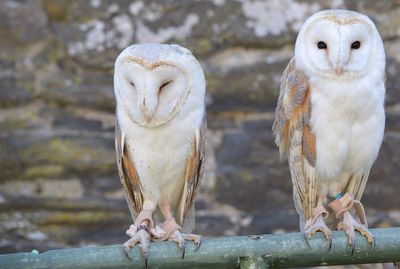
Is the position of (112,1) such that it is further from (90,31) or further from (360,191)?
(360,191)

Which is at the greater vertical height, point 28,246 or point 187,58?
point 187,58

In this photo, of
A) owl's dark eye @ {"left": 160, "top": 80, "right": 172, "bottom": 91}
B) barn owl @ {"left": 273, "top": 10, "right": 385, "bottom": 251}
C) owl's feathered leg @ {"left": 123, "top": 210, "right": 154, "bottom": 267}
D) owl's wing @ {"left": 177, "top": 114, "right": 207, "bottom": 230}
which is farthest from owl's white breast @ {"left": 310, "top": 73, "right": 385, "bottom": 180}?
owl's feathered leg @ {"left": 123, "top": 210, "right": 154, "bottom": 267}

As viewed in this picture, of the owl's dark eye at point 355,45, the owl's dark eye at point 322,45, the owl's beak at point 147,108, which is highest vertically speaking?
the owl's dark eye at point 322,45

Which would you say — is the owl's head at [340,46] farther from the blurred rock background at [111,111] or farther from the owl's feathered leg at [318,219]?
the blurred rock background at [111,111]

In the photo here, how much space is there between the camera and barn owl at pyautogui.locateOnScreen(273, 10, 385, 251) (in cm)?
283

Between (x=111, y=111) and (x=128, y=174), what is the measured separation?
3.03 feet

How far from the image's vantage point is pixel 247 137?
13.0 feet

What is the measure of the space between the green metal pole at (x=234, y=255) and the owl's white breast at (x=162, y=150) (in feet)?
3.00

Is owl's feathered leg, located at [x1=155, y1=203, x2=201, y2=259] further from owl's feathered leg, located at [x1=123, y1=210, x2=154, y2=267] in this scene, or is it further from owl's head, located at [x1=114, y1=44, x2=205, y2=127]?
owl's head, located at [x1=114, y1=44, x2=205, y2=127]

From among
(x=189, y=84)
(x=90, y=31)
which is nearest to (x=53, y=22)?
(x=90, y=31)

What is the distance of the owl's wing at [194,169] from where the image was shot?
2.94m

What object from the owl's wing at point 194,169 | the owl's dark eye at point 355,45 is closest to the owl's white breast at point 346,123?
the owl's dark eye at point 355,45

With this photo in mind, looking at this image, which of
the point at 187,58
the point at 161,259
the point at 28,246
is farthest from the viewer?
the point at 28,246

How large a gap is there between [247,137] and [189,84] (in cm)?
120
